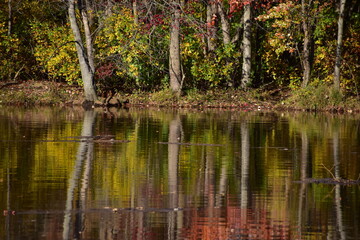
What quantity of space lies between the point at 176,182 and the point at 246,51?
2784 cm

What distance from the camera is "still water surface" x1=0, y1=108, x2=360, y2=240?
9.93 metres

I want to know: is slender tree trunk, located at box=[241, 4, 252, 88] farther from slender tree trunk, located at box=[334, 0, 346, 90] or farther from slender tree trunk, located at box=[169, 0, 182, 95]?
slender tree trunk, located at box=[334, 0, 346, 90]

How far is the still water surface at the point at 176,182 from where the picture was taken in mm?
9930

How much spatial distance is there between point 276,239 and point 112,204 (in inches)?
111

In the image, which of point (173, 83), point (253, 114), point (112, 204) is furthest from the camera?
point (173, 83)

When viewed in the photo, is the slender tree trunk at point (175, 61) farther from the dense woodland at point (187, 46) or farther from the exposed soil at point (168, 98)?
the exposed soil at point (168, 98)

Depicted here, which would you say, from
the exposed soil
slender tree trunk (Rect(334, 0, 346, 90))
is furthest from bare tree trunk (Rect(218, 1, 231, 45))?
slender tree trunk (Rect(334, 0, 346, 90))

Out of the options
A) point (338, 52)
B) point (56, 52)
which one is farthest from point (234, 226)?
point (56, 52)

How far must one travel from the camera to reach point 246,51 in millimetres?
41031

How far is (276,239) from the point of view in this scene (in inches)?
368

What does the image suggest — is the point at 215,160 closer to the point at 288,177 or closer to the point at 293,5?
the point at 288,177

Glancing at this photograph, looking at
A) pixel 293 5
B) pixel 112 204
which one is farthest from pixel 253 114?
pixel 112 204

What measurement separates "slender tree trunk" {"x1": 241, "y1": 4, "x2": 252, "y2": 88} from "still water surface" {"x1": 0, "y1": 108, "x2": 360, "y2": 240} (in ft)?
48.5

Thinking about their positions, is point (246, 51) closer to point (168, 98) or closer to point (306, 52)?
point (306, 52)
